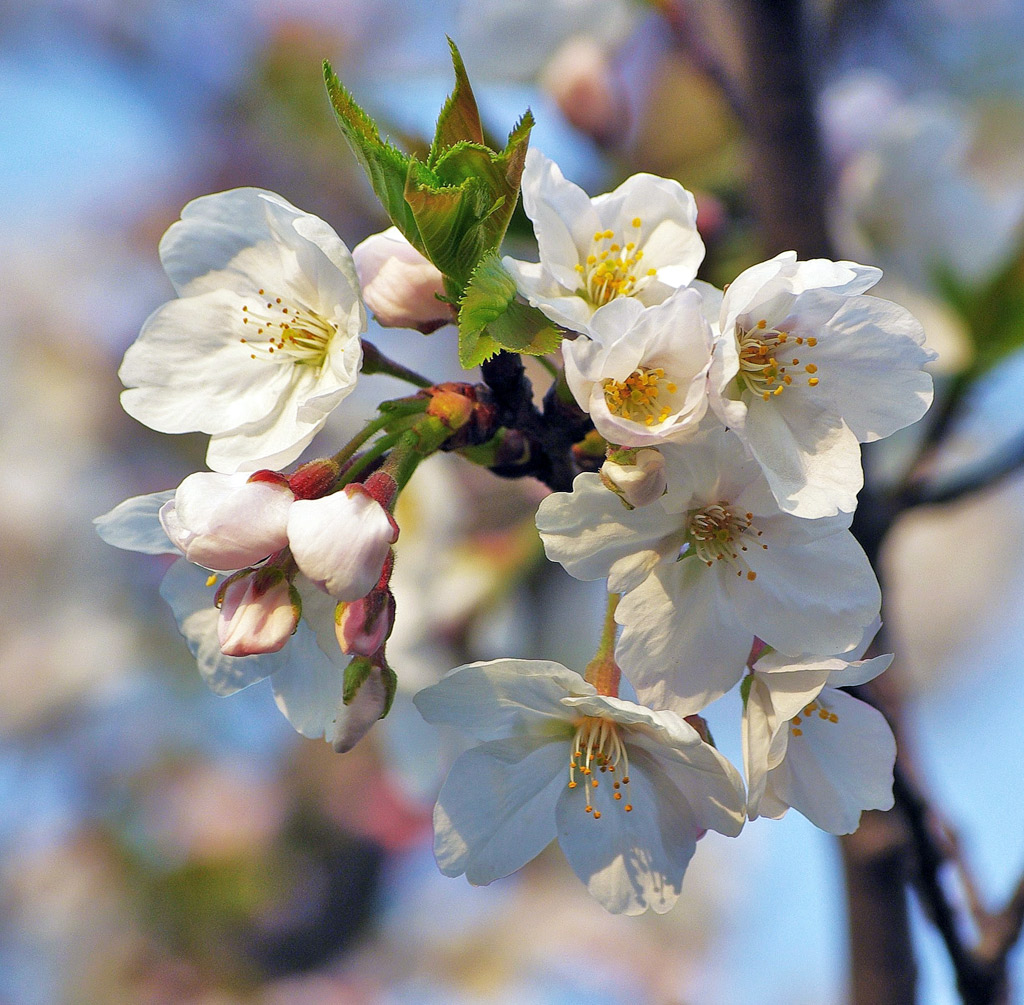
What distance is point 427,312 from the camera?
64 centimetres

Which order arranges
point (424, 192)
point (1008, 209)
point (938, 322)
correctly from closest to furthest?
point (424, 192) → point (938, 322) → point (1008, 209)

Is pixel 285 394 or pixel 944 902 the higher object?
pixel 285 394

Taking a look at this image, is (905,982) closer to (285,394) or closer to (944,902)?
(944,902)

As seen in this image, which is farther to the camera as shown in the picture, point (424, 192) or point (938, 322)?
point (938, 322)

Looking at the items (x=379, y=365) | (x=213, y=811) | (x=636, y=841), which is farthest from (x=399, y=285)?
(x=213, y=811)

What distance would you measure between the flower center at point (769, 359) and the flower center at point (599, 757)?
10.0 inches

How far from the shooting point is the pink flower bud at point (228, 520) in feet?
1.78

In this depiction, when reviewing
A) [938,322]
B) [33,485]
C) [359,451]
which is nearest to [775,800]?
[359,451]

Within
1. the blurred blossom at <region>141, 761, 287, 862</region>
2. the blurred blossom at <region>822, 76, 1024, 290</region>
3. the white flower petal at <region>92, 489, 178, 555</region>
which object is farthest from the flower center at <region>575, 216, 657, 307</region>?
the blurred blossom at <region>141, 761, 287, 862</region>

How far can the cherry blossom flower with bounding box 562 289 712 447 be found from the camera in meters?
0.52

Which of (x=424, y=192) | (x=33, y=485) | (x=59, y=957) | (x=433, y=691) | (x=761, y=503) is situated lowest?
(x=59, y=957)

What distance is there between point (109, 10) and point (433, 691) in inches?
146

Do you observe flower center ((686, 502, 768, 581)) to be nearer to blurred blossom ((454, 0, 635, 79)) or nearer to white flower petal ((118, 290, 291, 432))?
white flower petal ((118, 290, 291, 432))

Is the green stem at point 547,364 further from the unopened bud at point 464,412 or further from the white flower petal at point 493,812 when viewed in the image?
the white flower petal at point 493,812
